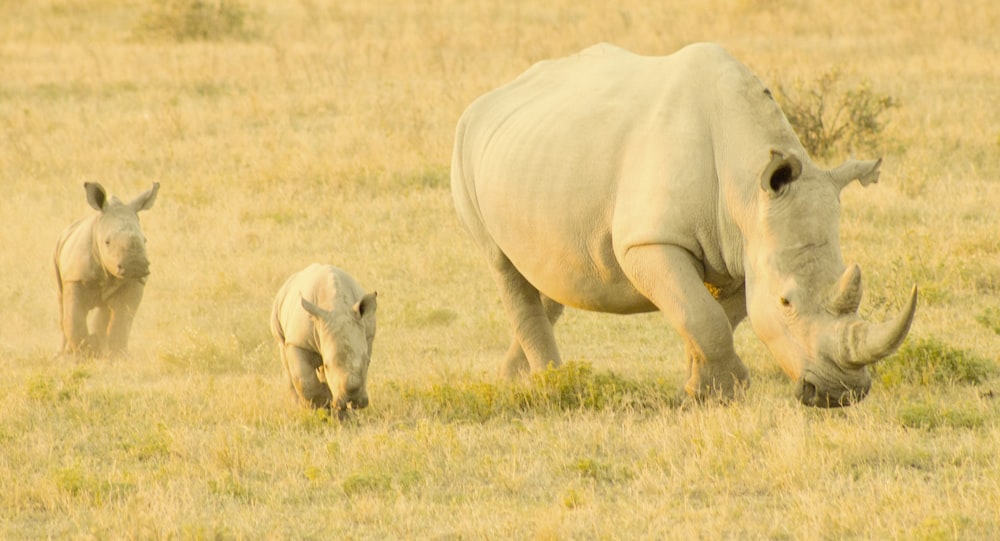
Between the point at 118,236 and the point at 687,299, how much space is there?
14.1 ft

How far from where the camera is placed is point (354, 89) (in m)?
18.3

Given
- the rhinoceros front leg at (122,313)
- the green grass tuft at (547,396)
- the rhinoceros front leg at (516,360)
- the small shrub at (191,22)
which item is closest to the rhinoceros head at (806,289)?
the green grass tuft at (547,396)

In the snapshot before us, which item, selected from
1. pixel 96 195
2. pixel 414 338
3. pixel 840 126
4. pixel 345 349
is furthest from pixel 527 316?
pixel 840 126

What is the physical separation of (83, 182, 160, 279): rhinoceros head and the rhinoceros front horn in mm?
4970

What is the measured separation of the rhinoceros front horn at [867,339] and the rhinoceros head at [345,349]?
90.9 inches

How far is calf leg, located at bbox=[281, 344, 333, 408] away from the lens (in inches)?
308

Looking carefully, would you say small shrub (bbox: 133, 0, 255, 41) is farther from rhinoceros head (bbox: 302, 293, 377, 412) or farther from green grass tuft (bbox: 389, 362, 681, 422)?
rhinoceros head (bbox: 302, 293, 377, 412)

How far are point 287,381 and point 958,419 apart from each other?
11.3 feet

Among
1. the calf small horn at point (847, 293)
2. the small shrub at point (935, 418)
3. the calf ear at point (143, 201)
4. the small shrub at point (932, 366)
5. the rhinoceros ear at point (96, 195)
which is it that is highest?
the calf small horn at point (847, 293)

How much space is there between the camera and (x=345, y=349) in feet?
24.3

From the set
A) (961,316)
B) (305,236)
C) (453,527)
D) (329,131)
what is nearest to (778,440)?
(453,527)

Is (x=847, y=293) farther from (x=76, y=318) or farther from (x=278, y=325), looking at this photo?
(x=76, y=318)

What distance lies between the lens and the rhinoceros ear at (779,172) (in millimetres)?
6602

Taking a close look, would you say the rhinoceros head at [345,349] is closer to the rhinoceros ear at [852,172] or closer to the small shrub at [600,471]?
the small shrub at [600,471]
